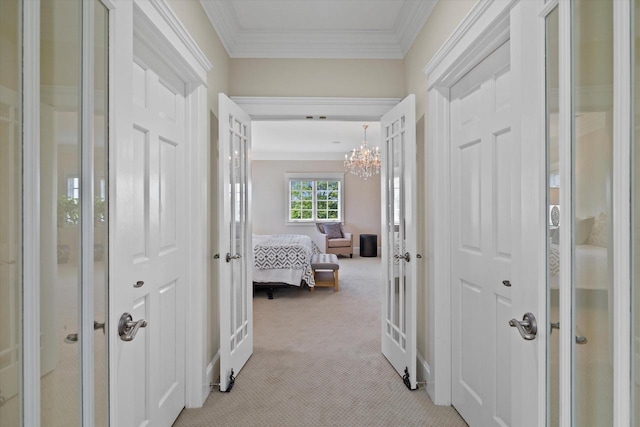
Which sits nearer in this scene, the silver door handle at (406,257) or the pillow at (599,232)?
the pillow at (599,232)

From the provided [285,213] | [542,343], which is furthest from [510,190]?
[285,213]

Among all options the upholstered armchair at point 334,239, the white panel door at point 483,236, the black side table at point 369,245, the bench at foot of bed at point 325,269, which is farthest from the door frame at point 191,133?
the black side table at point 369,245

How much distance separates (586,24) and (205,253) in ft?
6.89

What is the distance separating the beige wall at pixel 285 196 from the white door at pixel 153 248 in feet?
24.5

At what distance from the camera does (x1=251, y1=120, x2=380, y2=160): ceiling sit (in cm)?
647

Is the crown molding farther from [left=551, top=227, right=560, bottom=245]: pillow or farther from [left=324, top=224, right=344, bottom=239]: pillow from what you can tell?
[left=324, top=224, right=344, bottom=239]: pillow

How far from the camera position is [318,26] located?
279 centimetres

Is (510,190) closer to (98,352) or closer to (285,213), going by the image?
(98,352)

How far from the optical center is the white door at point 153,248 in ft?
3.94

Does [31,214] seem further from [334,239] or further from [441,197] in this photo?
[334,239]

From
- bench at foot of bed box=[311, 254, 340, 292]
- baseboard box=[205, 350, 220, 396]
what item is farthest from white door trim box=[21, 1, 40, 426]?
bench at foot of bed box=[311, 254, 340, 292]

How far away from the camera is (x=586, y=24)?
92 cm

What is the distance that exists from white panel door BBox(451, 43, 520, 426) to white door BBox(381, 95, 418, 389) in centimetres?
28

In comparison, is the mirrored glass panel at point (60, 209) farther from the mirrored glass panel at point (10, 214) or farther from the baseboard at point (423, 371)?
the baseboard at point (423, 371)
